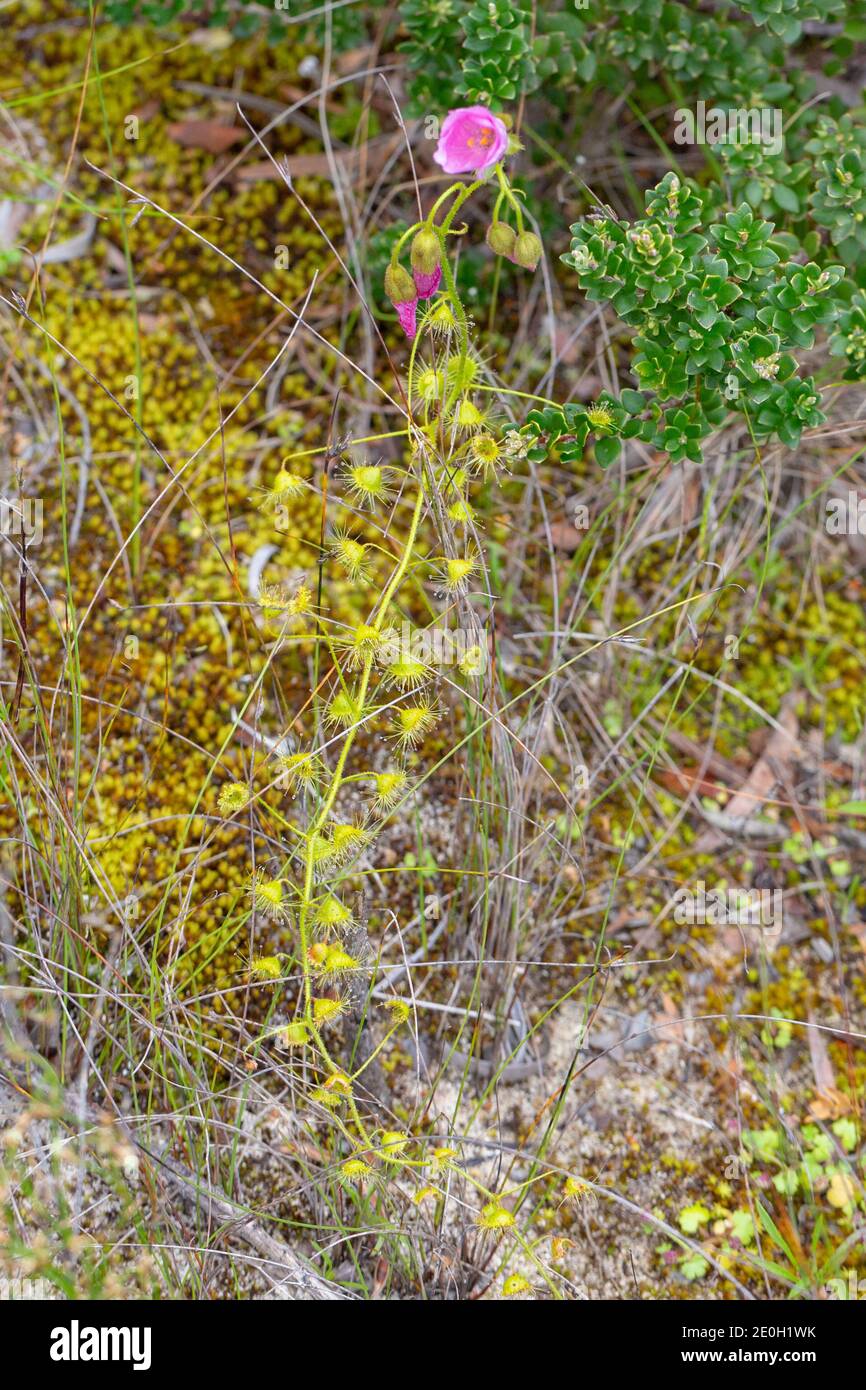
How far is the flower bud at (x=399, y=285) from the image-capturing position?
1.43 metres

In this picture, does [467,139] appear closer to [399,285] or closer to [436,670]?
[399,285]

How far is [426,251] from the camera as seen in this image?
1369mm

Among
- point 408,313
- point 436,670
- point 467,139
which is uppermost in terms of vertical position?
point 467,139

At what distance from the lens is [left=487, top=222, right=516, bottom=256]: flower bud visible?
56.5 inches

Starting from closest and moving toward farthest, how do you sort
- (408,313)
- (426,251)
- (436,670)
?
(426,251), (408,313), (436,670)

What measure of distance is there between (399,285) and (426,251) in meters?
0.08

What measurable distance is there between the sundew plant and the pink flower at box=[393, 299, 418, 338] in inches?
1.2

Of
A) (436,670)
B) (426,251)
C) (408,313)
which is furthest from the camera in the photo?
(436,670)

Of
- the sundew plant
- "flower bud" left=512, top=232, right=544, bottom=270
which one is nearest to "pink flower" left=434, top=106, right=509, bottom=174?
the sundew plant

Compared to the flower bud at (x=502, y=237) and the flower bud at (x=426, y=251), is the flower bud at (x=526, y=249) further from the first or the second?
the flower bud at (x=426, y=251)

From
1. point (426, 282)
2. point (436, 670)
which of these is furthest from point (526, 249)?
point (436, 670)

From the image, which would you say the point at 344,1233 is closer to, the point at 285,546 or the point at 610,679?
the point at 610,679

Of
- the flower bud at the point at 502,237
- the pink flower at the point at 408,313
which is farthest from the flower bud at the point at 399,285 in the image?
the flower bud at the point at 502,237

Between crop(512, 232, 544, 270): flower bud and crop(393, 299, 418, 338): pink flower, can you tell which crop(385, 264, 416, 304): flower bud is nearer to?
crop(393, 299, 418, 338): pink flower
